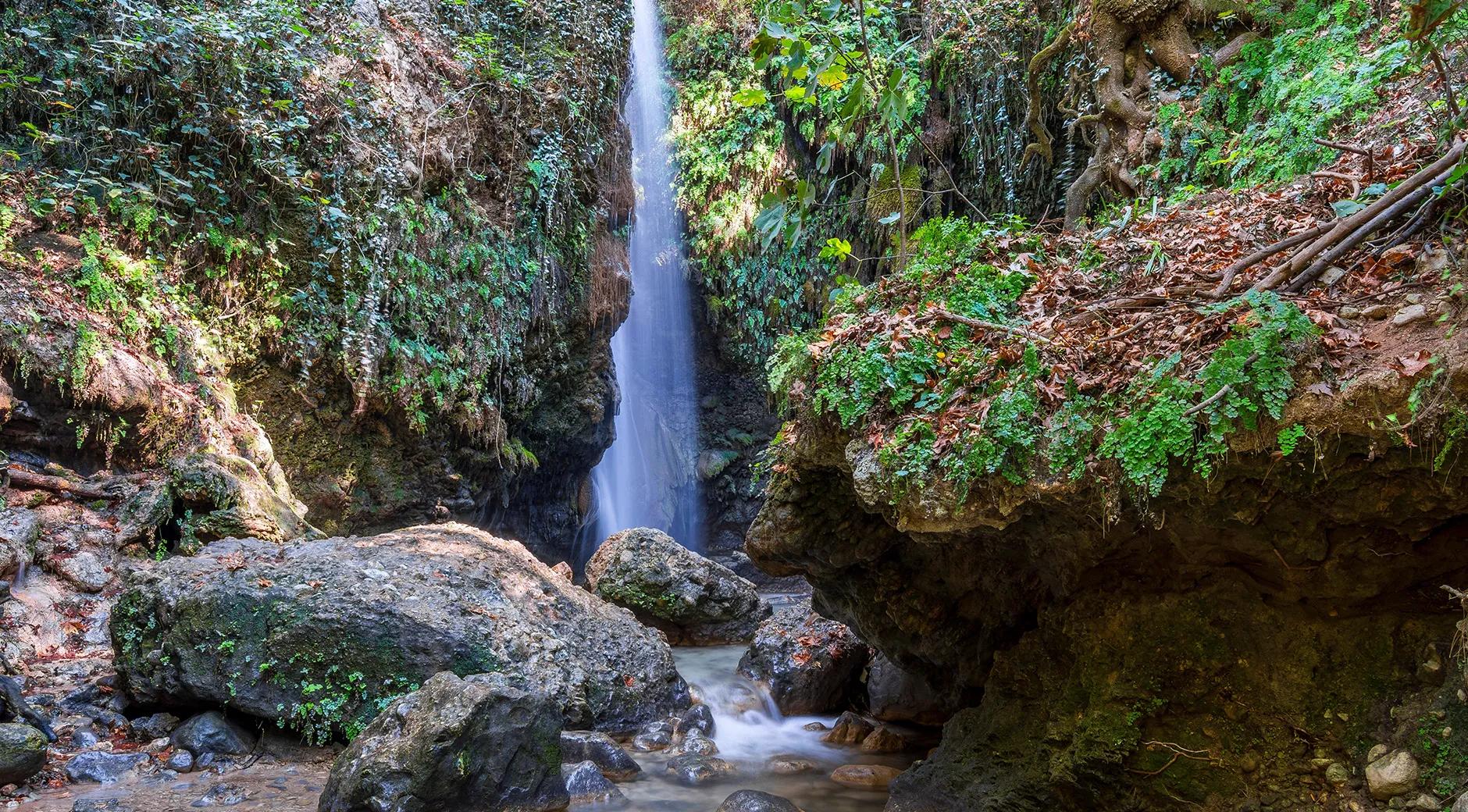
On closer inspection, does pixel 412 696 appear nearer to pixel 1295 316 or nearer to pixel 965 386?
pixel 965 386

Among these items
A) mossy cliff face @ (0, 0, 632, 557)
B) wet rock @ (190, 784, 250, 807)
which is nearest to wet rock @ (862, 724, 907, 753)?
wet rock @ (190, 784, 250, 807)

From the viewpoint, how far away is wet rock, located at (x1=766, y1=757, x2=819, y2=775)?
6.42 metres

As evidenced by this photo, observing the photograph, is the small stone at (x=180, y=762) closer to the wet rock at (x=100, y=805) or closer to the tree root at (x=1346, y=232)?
the wet rock at (x=100, y=805)

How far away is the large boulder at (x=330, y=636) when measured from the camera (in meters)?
5.59

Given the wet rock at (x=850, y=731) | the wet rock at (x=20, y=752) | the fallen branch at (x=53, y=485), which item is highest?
the fallen branch at (x=53, y=485)

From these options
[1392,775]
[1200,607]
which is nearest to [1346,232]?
[1200,607]

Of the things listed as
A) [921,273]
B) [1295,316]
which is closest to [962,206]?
[921,273]

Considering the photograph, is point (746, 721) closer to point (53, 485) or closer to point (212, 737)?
point (212, 737)

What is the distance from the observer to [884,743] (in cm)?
696

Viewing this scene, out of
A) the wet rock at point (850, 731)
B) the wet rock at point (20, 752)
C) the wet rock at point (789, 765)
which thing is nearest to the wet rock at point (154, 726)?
the wet rock at point (20, 752)

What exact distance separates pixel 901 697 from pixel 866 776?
137cm

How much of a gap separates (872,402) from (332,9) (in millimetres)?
9841

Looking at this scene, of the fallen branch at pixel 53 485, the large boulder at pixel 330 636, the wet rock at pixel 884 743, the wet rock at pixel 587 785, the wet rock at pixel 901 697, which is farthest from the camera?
the wet rock at pixel 901 697

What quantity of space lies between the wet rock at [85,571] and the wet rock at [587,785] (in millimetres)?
4228
